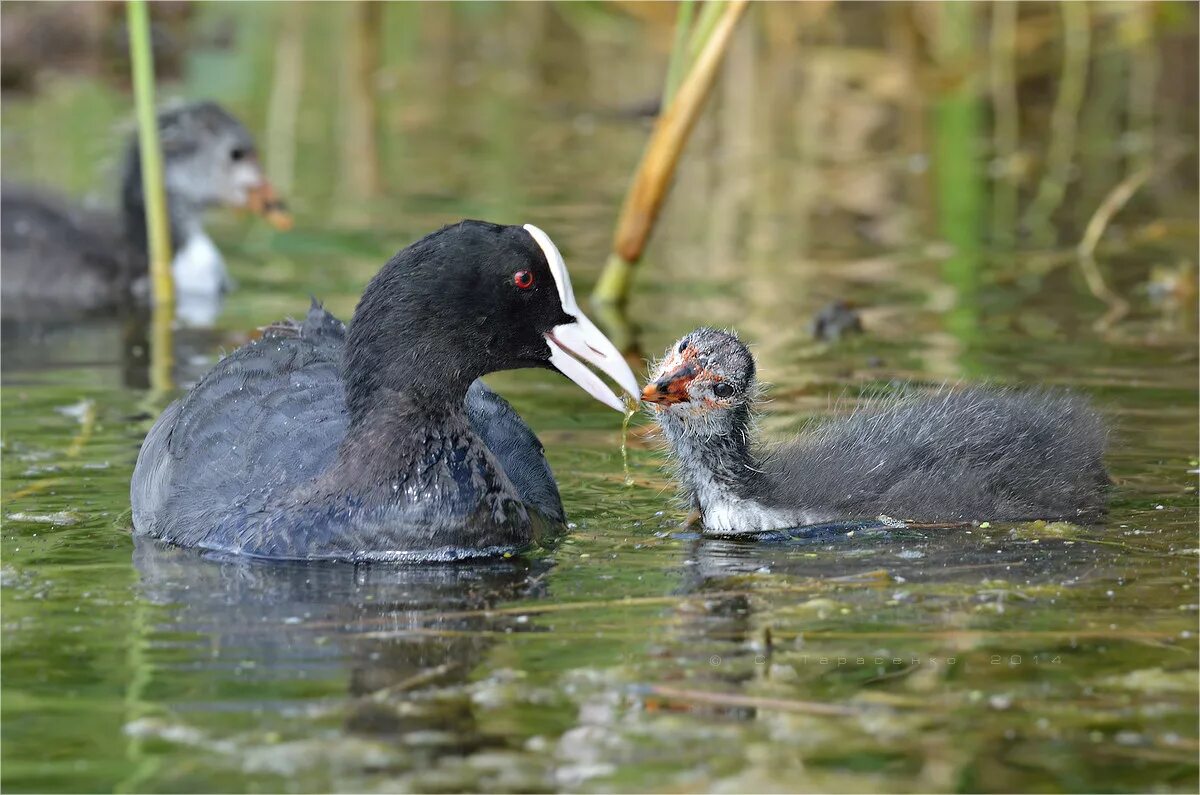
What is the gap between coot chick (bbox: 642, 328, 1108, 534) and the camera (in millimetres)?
5207

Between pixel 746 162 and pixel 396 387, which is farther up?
pixel 746 162

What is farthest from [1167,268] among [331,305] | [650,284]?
[331,305]

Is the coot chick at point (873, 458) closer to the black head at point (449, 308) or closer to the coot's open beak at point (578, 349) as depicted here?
the coot's open beak at point (578, 349)

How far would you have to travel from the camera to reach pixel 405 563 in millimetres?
4891

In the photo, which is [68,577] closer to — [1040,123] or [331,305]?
[331,305]

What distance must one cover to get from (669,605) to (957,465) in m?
1.19

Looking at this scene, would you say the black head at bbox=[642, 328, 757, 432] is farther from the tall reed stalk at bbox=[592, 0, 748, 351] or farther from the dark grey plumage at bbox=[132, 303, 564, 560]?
the tall reed stalk at bbox=[592, 0, 748, 351]

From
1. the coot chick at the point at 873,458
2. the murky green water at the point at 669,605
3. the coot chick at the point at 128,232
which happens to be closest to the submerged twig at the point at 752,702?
the murky green water at the point at 669,605

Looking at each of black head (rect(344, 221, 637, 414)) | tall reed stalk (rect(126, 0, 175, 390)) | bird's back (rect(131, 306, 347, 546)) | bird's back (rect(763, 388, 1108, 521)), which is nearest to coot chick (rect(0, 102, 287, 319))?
tall reed stalk (rect(126, 0, 175, 390))

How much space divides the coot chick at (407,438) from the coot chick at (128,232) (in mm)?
3830

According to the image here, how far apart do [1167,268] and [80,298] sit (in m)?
5.07

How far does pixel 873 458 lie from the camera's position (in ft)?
17.5

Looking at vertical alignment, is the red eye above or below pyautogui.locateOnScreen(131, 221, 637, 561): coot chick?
above

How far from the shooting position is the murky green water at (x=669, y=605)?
11.3 ft
